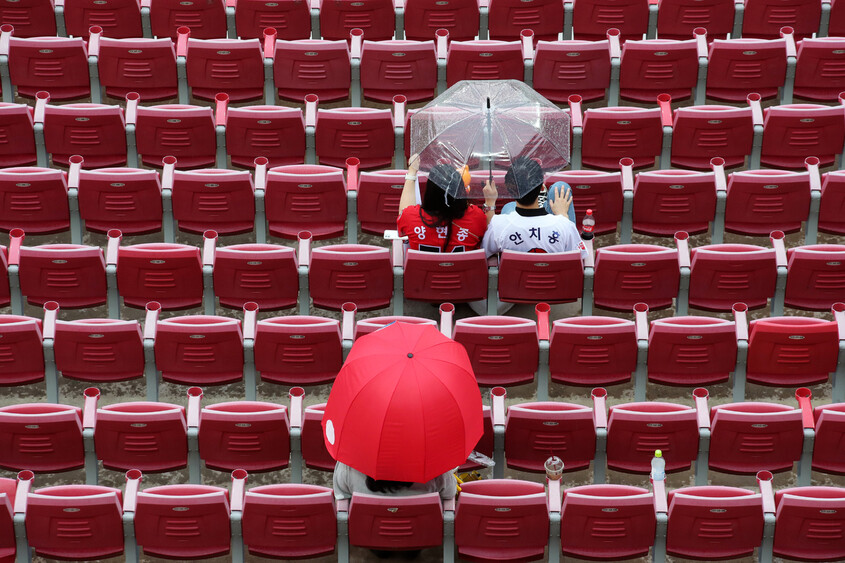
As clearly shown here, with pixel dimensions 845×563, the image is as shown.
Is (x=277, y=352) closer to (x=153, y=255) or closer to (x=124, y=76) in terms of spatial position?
(x=153, y=255)

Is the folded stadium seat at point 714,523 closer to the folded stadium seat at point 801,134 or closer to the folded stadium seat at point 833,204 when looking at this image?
the folded stadium seat at point 833,204

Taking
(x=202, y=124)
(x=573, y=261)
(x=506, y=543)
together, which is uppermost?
(x=202, y=124)

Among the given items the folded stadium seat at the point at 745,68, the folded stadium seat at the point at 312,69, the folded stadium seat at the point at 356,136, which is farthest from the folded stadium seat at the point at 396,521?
the folded stadium seat at the point at 745,68

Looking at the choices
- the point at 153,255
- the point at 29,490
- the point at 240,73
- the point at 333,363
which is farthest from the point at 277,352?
the point at 240,73

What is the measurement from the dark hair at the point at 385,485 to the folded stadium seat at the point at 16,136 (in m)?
2.75

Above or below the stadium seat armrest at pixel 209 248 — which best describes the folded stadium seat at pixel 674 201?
above

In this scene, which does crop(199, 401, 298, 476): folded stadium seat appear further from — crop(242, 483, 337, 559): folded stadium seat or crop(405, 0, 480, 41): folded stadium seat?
crop(405, 0, 480, 41): folded stadium seat

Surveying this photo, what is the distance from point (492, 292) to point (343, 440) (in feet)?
5.16

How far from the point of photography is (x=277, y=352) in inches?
225

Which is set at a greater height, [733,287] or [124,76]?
[124,76]

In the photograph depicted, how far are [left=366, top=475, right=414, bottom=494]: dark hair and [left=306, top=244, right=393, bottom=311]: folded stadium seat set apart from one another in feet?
3.96

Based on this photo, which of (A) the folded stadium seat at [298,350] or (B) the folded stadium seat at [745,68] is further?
(B) the folded stadium seat at [745,68]

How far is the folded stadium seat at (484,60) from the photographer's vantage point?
6.89 meters

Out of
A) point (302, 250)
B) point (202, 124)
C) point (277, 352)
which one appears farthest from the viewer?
point (202, 124)
